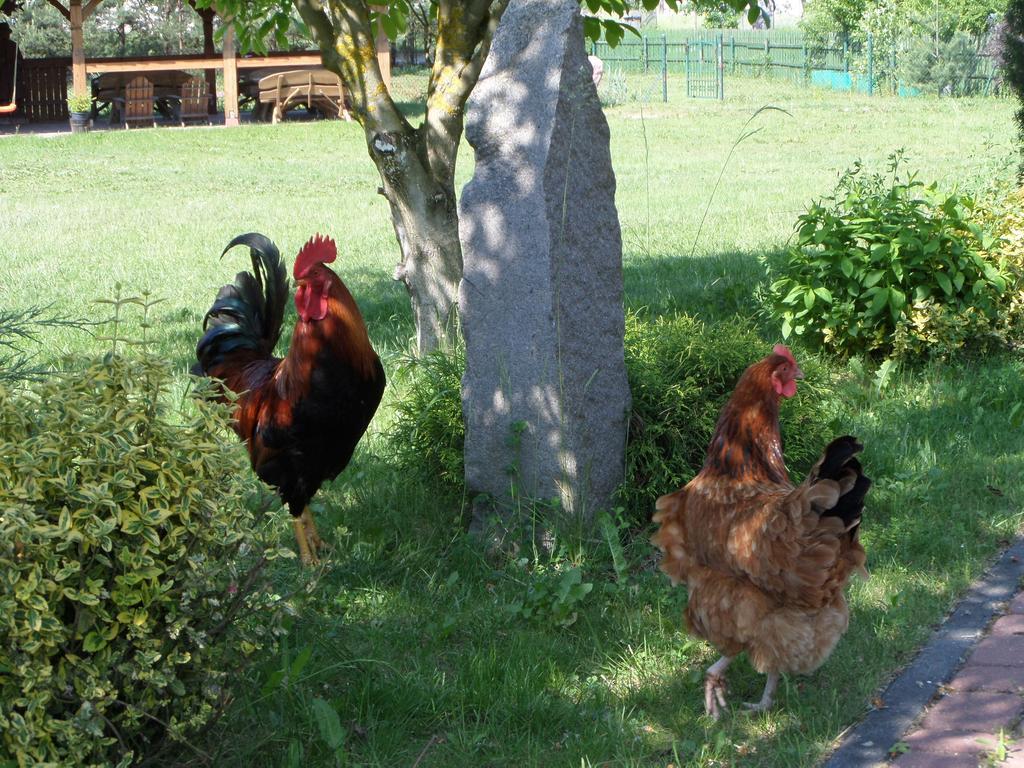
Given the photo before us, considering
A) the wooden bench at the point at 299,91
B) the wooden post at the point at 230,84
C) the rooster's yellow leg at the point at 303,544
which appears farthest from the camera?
the wooden bench at the point at 299,91

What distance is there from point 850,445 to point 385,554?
255 centimetres

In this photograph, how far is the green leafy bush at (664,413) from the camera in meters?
5.48

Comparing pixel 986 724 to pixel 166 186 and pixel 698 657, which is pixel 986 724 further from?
pixel 166 186

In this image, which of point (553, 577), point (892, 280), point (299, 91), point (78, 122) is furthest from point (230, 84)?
point (553, 577)

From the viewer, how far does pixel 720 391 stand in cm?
567

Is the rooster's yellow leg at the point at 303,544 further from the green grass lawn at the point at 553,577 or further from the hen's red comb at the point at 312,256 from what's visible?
the hen's red comb at the point at 312,256

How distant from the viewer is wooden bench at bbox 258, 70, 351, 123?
28578 mm

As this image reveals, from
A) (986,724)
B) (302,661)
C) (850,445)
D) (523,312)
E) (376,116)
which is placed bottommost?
(986,724)

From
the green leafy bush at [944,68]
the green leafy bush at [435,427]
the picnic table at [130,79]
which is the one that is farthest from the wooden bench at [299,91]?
the green leafy bush at [435,427]

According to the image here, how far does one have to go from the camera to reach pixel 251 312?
599 centimetres

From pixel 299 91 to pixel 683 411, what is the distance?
25.2 metres

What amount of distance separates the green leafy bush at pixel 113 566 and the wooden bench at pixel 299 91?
→ 2630 centimetres

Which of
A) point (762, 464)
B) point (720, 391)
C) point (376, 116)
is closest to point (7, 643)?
point (762, 464)

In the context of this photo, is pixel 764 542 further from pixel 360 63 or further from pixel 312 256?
pixel 360 63
